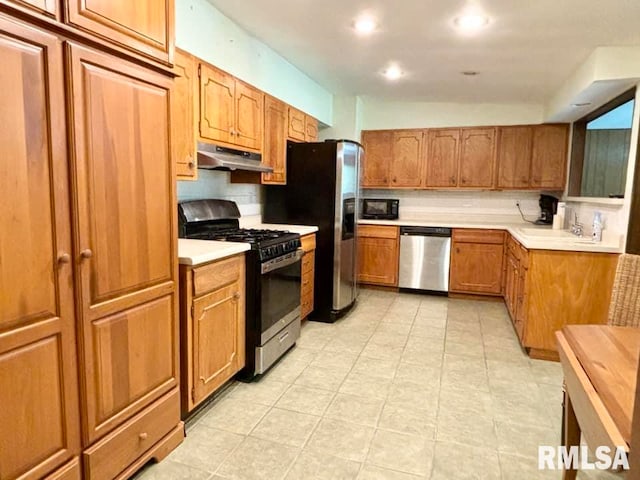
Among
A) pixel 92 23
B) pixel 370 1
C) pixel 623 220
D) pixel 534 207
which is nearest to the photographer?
pixel 92 23

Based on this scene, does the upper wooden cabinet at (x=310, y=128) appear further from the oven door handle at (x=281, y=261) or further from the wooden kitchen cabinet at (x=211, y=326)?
the wooden kitchen cabinet at (x=211, y=326)

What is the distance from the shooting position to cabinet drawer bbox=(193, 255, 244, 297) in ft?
6.86

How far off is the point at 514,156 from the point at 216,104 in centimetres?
374

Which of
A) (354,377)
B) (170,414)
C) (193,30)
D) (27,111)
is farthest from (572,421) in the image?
(193,30)

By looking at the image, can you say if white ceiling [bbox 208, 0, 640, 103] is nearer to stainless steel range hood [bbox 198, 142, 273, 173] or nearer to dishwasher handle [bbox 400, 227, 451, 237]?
stainless steel range hood [bbox 198, 142, 273, 173]

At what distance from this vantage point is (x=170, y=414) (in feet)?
6.41

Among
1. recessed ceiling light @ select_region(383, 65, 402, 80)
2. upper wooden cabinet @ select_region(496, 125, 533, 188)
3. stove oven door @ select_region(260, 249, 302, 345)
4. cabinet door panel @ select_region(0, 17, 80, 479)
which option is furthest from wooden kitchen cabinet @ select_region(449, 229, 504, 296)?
cabinet door panel @ select_region(0, 17, 80, 479)

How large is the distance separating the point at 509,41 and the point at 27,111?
117 inches

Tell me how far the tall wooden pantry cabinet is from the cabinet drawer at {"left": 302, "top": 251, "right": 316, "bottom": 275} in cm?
181

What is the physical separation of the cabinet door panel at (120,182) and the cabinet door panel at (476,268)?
12.3ft

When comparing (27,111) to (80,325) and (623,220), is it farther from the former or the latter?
(623,220)

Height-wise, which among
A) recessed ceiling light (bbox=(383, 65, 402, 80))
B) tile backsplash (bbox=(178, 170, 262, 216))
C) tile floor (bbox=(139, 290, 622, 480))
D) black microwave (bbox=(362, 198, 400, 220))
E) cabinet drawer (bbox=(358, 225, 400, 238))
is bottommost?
tile floor (bbox=(139, 290, 622, 480))

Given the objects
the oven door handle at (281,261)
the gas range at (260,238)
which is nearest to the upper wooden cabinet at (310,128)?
the gas range at (260,238)

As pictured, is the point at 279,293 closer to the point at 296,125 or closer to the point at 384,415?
the point at 384,415
